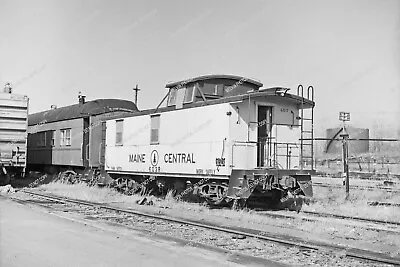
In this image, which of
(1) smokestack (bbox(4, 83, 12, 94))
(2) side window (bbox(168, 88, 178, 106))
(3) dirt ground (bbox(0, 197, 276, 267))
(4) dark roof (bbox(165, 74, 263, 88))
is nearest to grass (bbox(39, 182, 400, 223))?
(2) side window (bbox(168, 88, 178, 106))

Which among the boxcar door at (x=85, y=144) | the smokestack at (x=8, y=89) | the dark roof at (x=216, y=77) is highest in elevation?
the smokestack at (x=8, y=89)

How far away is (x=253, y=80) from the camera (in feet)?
52.0

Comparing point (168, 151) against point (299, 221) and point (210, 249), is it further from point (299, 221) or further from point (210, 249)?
point (210, 249)

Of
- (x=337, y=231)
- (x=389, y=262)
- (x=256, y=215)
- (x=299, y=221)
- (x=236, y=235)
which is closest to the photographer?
(x=389, y=262)

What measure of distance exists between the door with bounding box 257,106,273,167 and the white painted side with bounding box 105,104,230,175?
1.28 metres

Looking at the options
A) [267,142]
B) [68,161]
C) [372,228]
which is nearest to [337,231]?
[372,228]

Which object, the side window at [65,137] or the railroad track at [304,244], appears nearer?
the railroad track at [304,244]

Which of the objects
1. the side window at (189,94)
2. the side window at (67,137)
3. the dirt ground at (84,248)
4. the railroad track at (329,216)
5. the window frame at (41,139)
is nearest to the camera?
the dirt ground at (84,248)

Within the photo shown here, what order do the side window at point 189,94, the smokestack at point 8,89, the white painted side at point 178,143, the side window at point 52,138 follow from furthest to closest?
the side window at point 52,138 → the smokestack at point 8,89 → the side window at point 189,94 → the white painted side at point 178,143

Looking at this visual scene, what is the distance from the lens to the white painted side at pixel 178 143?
13508 millimetres

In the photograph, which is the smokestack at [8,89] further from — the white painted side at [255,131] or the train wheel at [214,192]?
the white painted side at [255,131]

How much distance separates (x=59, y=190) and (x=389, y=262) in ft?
52.6

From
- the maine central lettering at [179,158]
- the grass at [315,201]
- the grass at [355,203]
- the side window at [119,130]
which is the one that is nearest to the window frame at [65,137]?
the grass at [315,201]

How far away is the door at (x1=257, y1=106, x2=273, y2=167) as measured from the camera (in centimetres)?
1399
